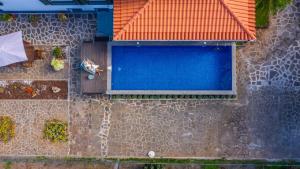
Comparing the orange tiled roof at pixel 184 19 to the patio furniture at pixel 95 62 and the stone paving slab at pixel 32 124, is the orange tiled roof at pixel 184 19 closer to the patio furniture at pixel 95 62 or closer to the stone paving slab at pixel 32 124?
the patio furniture at pixel 95 62

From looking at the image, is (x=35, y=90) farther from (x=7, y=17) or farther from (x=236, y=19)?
(x=236, y=19)

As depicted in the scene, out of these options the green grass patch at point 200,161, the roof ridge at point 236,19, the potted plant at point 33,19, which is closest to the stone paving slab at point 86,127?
the green grass patch at point 200,161

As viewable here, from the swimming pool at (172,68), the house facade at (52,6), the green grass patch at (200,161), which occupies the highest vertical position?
the house facade at (52,6)

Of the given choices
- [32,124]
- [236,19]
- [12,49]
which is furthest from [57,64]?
[236,19]

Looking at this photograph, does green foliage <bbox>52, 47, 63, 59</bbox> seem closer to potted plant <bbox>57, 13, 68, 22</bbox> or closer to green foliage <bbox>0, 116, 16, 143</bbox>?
potted plant <bbox>57, 13, 68, 22</bbox>

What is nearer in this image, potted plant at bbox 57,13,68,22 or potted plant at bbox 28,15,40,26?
potted plant at bbox 57,13,68,22

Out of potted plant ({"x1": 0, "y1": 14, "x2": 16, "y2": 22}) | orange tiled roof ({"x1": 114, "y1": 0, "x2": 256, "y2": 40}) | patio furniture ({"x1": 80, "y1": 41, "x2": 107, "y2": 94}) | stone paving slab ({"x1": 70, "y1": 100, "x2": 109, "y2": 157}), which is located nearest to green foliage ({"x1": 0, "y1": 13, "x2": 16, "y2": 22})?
potted plant ({"x1": 0, "y1": 14, "x2": 16, "y2": 22})
